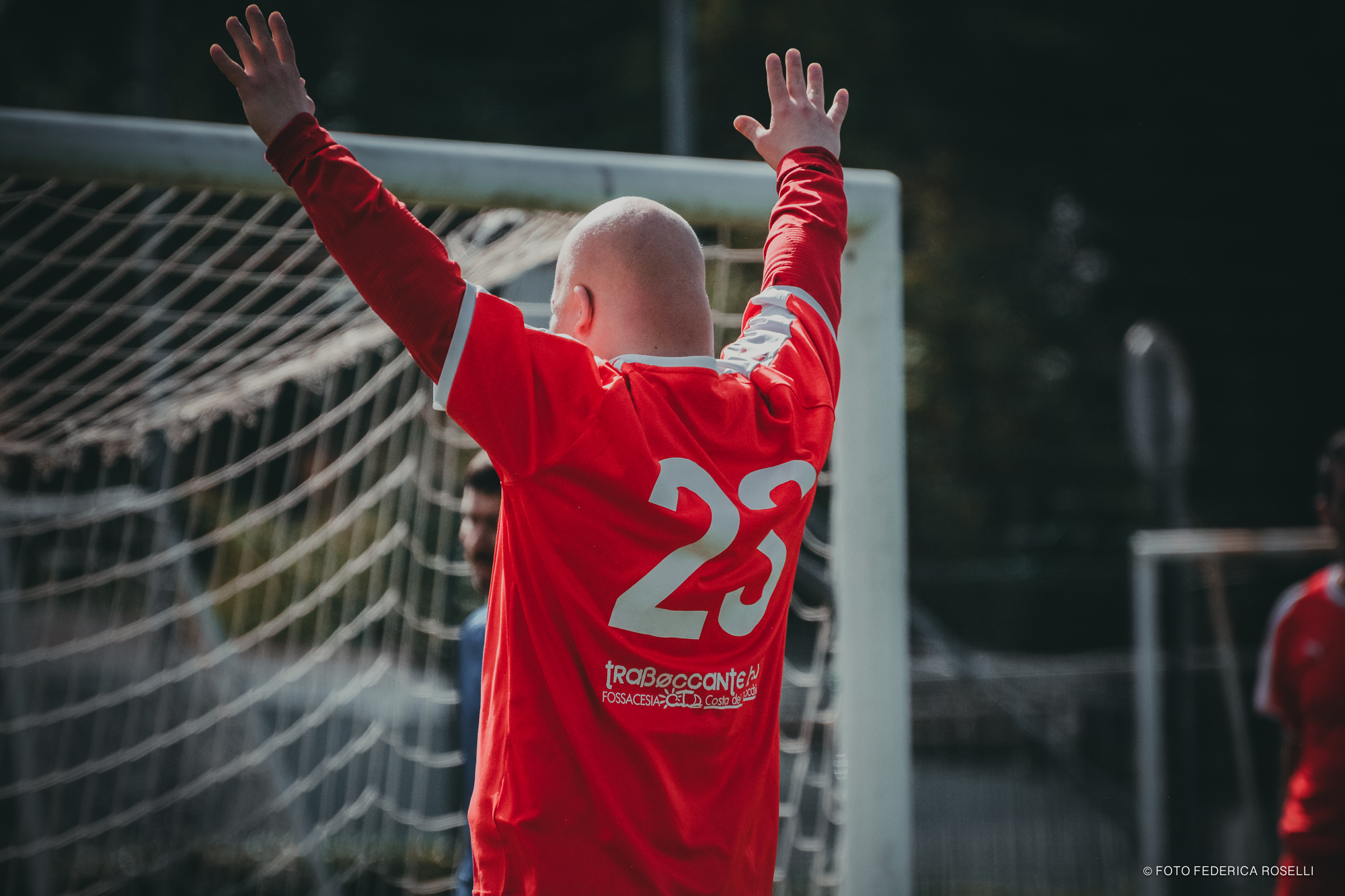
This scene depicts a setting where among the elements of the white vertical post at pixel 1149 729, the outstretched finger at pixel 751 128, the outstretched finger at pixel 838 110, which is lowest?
the white vertical post at pixel 1149 729

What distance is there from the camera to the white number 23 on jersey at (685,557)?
1401 mm

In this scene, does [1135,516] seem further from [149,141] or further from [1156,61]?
[149,141]

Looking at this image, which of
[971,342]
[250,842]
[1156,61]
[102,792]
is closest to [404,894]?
[250,842]

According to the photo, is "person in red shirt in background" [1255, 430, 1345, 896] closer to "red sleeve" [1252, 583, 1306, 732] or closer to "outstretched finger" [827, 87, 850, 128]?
"red sleeve" [1252, 583, 1306, 732]

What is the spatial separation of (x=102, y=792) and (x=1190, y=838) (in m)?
6.55

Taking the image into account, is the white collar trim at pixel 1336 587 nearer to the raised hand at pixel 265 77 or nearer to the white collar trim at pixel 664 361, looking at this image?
the white collar trim at pixel 664 361

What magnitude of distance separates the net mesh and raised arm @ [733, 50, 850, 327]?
2.96 ft

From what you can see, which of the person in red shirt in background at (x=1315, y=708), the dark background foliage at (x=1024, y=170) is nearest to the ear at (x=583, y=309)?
the person in red shirt in background at (x=1315, y=708)

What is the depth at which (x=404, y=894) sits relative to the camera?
6.55 meters

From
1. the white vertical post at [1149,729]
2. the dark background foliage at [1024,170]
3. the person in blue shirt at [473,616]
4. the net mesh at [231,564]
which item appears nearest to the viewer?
the person in blue shirt at [473,616]

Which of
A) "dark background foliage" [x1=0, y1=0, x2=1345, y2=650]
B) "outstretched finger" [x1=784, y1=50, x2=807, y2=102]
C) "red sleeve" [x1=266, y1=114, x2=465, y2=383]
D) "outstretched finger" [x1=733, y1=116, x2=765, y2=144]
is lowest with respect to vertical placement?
"red sleeve" [x1=266, y1=114, x2=465, y2=383]

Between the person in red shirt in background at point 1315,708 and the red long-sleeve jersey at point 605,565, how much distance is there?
2.53 m

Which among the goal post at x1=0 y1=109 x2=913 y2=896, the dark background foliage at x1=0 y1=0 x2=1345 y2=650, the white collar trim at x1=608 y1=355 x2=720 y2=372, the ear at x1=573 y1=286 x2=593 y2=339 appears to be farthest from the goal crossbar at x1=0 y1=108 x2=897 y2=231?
the dark background foliage at x1=0 y1=0 x2=1345 y2=650

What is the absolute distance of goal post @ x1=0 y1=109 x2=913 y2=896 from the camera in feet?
7.82
